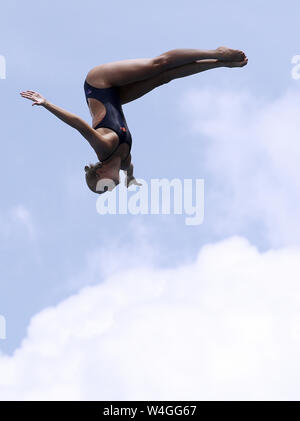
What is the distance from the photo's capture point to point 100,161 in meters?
11.5

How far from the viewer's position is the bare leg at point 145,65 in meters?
11.3

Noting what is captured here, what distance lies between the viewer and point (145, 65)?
452 inches

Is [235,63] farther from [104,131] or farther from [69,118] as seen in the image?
[69,118]

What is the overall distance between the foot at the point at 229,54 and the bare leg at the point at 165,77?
0.30 ft

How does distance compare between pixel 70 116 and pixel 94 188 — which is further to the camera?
pixel 94 188

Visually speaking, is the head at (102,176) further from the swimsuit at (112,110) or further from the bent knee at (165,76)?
the bent knee at (165,76)

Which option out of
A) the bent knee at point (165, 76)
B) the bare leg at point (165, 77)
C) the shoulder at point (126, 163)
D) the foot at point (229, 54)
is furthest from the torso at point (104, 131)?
the foot at point (229, 54)

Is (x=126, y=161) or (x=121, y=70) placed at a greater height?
(x=121, y=70)
